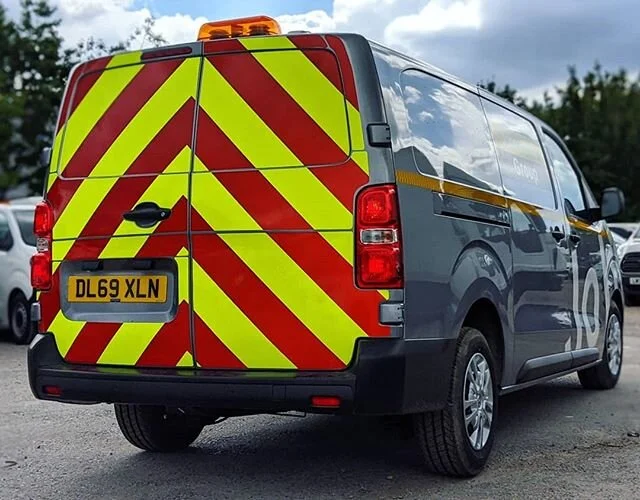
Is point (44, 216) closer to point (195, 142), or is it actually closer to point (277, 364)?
point (195, 142)

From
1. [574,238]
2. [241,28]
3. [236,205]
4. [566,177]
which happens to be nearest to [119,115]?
[241,28]

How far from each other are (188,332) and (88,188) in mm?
929

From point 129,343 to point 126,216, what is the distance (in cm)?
60

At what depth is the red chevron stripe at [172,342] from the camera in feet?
14.4

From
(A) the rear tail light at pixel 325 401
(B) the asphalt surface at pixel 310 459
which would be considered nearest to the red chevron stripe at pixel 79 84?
(B) the asphalt surface at pixel 310 459

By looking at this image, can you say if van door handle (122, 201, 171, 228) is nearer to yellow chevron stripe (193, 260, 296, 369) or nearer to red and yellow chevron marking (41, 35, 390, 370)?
red and yellow chevron marking (41, 35, 390, 370)

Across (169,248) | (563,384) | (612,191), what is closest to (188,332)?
(169,248)

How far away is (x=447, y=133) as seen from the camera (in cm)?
495

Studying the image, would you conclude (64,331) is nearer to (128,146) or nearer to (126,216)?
(126,216)

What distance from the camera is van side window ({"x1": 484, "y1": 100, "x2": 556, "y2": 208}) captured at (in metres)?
5.73

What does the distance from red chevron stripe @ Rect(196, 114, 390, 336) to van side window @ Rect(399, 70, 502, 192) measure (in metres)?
0.58

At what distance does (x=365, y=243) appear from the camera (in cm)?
416

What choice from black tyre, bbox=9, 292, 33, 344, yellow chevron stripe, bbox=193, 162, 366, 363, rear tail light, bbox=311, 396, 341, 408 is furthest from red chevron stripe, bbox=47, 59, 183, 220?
black tyre, bbox=9, 292, 33, 344

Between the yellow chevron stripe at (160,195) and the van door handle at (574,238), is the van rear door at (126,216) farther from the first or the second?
the van door handle at (574,238)
